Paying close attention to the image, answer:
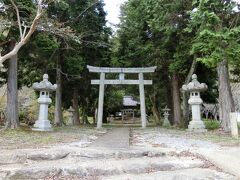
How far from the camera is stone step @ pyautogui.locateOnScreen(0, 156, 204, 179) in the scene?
578 centimetres

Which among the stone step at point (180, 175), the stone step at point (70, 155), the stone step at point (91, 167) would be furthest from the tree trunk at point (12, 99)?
the stone step at point (180, 175)

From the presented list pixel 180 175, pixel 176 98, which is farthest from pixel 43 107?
pixel 180 175

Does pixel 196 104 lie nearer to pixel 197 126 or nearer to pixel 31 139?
pixel 197 126

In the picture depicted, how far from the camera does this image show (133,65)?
21.5 m

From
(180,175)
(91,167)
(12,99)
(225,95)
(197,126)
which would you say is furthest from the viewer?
(197,126)

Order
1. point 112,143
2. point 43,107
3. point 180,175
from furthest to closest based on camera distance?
point 43,107
point 112,143
point 180,175

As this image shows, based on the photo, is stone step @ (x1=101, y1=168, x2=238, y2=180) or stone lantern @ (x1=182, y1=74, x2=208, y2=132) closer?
stone step @ (x1=101, y1=168, x2=238, y2=180)

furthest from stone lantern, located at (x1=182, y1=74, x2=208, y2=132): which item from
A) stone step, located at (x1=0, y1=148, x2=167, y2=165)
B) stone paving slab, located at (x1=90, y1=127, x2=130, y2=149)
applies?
stone step, located at (x1=0, y1=148, x2=167, y2=165)

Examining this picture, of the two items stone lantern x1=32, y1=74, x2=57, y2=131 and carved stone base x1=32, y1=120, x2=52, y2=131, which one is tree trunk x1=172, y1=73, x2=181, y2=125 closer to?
stone lantern x1=32, y1=74, x2=57, y2=131

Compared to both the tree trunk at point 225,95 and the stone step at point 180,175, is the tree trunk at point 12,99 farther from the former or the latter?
the tree trunk at point 225,95

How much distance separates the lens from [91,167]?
606 centimetres

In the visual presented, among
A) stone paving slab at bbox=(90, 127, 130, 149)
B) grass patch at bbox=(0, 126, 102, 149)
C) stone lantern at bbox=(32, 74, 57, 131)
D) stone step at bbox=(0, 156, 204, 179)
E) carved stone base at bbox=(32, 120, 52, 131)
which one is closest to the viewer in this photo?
stone step at bbox=(0, 156, 204, 179)

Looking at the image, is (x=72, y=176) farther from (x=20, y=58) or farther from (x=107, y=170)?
(x=20, y=58)

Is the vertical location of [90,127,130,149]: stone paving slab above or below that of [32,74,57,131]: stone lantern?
below
